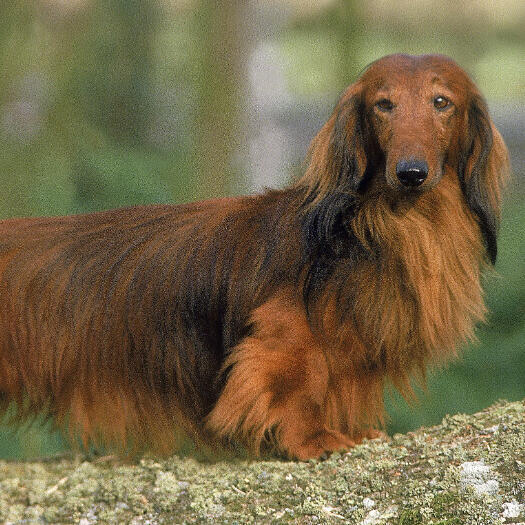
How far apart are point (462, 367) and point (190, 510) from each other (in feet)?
11.9

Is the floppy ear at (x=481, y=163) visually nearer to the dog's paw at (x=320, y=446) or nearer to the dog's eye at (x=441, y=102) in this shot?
the dog's eye at (x=441, y=102)

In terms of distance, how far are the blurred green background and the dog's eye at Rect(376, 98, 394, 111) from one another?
231cm

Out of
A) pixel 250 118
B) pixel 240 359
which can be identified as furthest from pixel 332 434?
pixel 250 118

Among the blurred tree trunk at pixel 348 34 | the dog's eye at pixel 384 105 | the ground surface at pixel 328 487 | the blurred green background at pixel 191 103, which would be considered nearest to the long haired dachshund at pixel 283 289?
the dog's eye at pixel 384 105

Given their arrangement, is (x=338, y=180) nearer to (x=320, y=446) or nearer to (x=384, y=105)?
(x=384, y=105)

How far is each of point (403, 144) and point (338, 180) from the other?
0.41 m

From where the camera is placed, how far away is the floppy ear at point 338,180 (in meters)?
3.74

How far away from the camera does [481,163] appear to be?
381 cm

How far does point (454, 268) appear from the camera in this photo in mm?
3863

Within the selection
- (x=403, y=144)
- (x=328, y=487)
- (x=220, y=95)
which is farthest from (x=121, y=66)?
(x=328, y=487)

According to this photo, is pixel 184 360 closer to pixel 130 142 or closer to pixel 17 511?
pixel 17 511

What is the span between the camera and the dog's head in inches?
137

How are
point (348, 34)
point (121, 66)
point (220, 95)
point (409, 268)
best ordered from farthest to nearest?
point (121, 66), point (348, 34), point (220, 95), point (409, 268)

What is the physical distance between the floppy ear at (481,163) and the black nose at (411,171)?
48 centimetres
